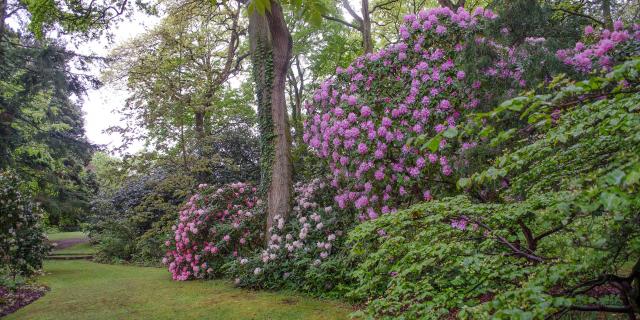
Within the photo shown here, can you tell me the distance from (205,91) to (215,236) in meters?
4.47

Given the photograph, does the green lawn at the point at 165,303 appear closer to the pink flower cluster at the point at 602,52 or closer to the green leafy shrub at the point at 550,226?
the green leafy shrub at the point at 550,226

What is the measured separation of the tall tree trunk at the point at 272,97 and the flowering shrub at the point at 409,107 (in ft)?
4.97

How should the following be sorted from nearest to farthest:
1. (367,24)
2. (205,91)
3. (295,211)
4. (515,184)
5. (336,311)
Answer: (515,184) < (336,311) < (295,211) < (367,24) < (205,91)

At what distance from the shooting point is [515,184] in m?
2.32

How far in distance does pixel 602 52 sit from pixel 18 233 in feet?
33.0

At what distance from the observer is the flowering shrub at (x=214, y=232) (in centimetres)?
752

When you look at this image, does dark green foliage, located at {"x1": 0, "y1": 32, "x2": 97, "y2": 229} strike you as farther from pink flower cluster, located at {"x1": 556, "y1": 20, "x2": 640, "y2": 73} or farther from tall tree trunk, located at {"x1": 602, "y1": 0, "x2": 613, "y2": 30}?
tall tree trunk, located at {"x1": 602, "y1": 0, "x2": 613, "y2": 30}

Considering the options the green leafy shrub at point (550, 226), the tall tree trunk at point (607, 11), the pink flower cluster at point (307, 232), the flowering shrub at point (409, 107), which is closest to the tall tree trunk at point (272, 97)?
the pink flower cluster at point (307, 232)

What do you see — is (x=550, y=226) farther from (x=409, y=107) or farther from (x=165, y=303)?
(x=165, y=303)

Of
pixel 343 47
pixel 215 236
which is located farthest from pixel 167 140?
pixel 343 47

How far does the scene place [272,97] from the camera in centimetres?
747

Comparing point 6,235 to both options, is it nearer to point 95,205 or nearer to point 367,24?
point 95,205

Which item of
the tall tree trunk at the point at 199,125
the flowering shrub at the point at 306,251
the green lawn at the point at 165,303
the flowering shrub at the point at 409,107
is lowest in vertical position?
the green lawn at the point at 165,303

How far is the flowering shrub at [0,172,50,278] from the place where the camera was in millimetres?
7715
